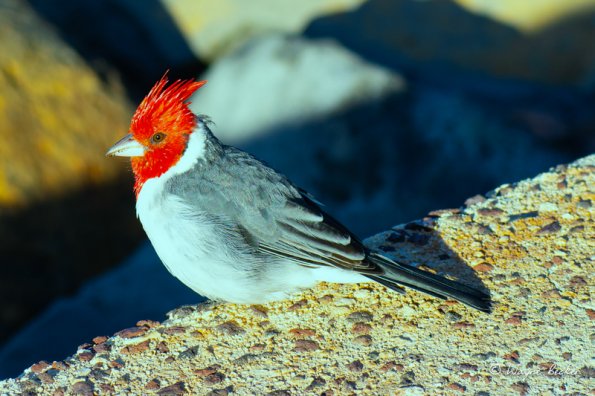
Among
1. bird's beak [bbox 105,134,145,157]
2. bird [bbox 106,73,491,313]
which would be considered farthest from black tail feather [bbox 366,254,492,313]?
bird's beak [bbox 105,134,145,157]

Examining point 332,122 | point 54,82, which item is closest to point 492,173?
point 332,122

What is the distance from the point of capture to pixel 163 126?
12.9 ft

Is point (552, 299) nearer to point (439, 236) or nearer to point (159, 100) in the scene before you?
point (439, 236)

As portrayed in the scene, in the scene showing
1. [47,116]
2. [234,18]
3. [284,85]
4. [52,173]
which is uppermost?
[234,18]

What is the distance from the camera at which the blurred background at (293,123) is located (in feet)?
21.9

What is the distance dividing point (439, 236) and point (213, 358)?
4.11 ft

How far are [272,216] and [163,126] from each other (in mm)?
678

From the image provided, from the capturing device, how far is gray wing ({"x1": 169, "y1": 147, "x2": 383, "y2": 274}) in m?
3.61

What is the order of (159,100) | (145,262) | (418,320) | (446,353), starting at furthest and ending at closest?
(145,262) < (159,100) < (418,320) < (446,353)

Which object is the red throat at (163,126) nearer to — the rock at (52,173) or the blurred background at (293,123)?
the blurred background at (293,123)

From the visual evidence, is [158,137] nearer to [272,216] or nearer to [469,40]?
[272,216]

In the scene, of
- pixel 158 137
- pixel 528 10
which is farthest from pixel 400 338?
pixel 528 10

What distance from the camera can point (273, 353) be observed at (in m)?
3.40

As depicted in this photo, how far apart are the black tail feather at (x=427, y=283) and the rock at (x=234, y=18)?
231 inches
